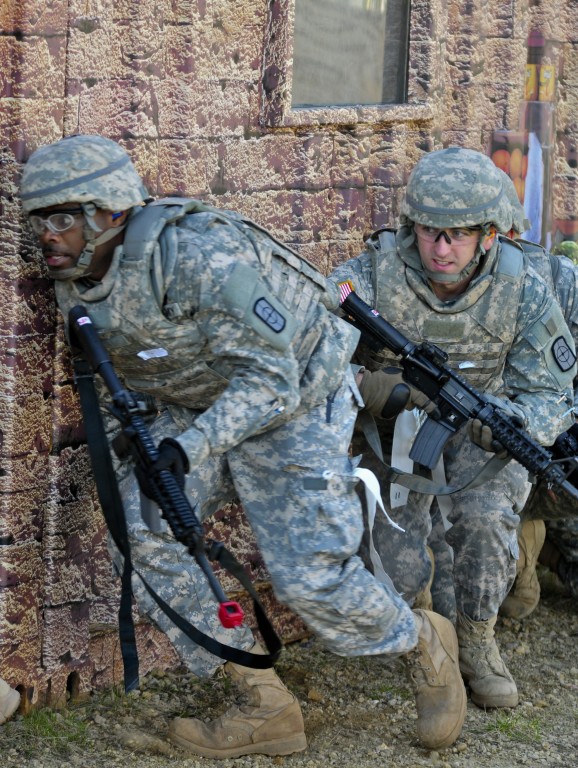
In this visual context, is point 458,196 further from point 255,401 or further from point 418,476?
point 255,401

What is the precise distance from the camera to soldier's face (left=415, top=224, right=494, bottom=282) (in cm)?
440

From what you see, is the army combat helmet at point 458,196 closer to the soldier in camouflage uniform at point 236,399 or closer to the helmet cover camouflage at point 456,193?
the helmet cover camouflage at point 456,193

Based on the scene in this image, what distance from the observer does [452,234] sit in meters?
4.41

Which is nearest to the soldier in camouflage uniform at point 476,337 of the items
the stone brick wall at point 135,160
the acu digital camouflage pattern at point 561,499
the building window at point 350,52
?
the acu digital camouflage pattern at point 561,499

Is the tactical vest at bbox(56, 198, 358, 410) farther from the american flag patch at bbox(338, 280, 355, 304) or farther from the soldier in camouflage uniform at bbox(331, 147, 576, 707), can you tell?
the soldier in camouflage uniform at bbox(331, 147, 576, 707)

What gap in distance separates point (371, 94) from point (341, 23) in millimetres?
316

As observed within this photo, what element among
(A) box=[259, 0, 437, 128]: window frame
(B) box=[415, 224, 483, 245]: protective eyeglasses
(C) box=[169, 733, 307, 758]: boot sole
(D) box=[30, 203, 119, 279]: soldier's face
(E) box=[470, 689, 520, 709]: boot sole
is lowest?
(E) box=[470, 689, 520, 709]: boot sole

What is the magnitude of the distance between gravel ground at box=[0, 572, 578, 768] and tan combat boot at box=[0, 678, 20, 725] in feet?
0.17

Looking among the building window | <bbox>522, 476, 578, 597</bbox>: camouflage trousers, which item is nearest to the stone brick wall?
the building window

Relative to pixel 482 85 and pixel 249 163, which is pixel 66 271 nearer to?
pixel 249 163

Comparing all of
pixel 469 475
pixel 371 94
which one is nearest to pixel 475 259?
pixel 469 475

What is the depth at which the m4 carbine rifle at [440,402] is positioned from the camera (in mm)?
4344

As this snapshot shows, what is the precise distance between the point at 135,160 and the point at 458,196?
110 centimetres

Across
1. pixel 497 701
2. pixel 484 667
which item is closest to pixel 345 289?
pixel 484 667
